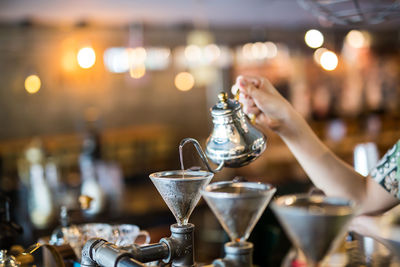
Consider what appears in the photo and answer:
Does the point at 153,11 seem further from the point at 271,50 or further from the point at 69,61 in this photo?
the point at 271,50

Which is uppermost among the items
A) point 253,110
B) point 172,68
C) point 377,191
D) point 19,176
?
point 172,68

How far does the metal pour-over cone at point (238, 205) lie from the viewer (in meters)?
1.01

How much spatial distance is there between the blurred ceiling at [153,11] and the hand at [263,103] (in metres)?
5.02

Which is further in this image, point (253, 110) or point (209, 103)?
point (209, 103)

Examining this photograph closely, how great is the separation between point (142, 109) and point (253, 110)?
8.01m

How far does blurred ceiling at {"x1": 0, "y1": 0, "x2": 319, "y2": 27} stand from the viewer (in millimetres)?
6586

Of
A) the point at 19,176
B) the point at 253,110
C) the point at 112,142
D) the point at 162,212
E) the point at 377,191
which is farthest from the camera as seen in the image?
the point at 112,142

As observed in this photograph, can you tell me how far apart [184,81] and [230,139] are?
8.69 metres

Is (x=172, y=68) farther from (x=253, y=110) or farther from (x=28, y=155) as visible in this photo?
(x=253, y=110)

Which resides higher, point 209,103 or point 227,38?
point 227,38

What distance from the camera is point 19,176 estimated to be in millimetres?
7551

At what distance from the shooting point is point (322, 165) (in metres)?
1.94

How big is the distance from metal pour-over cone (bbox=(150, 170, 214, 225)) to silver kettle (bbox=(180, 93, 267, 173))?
152 millimetres

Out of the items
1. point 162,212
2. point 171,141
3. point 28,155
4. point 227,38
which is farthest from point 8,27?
point 162,212
